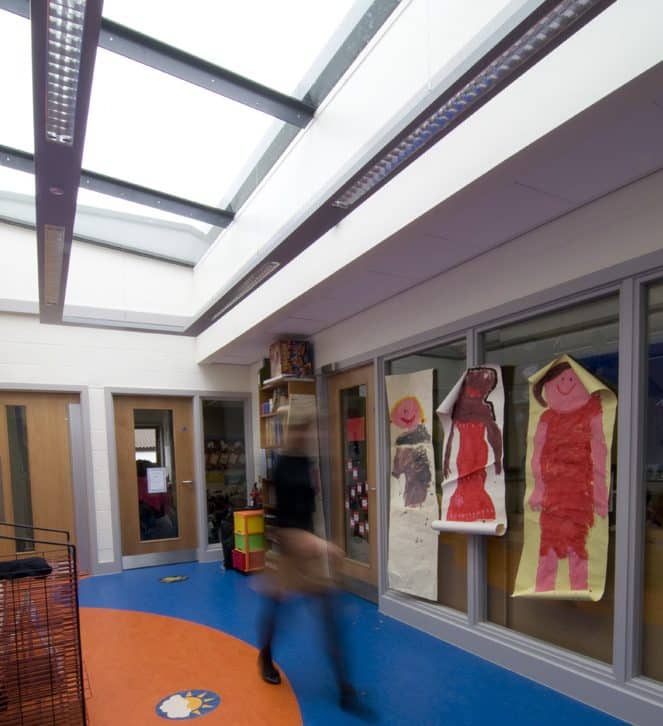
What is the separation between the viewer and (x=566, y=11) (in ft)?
4.37

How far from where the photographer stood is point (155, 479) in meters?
5.65

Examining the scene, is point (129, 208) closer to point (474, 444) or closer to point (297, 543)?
point (297, 543)

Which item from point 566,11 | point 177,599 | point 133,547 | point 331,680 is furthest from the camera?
point 133,547

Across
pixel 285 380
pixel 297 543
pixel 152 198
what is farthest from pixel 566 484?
pixel 152 198

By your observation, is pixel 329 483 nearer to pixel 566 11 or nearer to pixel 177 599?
pixel 177 599

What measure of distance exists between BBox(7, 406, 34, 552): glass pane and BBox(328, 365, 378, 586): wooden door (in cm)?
324

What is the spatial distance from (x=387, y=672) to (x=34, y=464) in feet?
13.8

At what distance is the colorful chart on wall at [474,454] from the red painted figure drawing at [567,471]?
0.26 m

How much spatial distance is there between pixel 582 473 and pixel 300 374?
2811 mm

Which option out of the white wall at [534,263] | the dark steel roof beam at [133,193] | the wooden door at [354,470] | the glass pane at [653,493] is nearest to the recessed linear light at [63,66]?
the dark steel roof beam at [133,193]

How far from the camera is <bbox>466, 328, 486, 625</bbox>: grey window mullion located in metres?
3.03

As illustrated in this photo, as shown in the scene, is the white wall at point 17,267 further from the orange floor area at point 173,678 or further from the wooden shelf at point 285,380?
the orange floor area at point 173,678

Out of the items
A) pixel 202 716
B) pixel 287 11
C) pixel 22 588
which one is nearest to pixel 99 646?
pixel 202 716

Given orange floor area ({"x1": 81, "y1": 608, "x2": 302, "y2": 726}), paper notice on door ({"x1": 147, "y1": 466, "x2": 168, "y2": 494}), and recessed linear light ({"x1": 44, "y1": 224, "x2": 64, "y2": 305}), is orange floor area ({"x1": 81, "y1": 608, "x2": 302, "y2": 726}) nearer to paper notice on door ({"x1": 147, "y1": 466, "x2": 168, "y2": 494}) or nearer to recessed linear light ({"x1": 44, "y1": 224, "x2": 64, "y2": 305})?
paper notice on door ({"x1": 147, "y1": 466, "x2": 168, "y2": 494})
